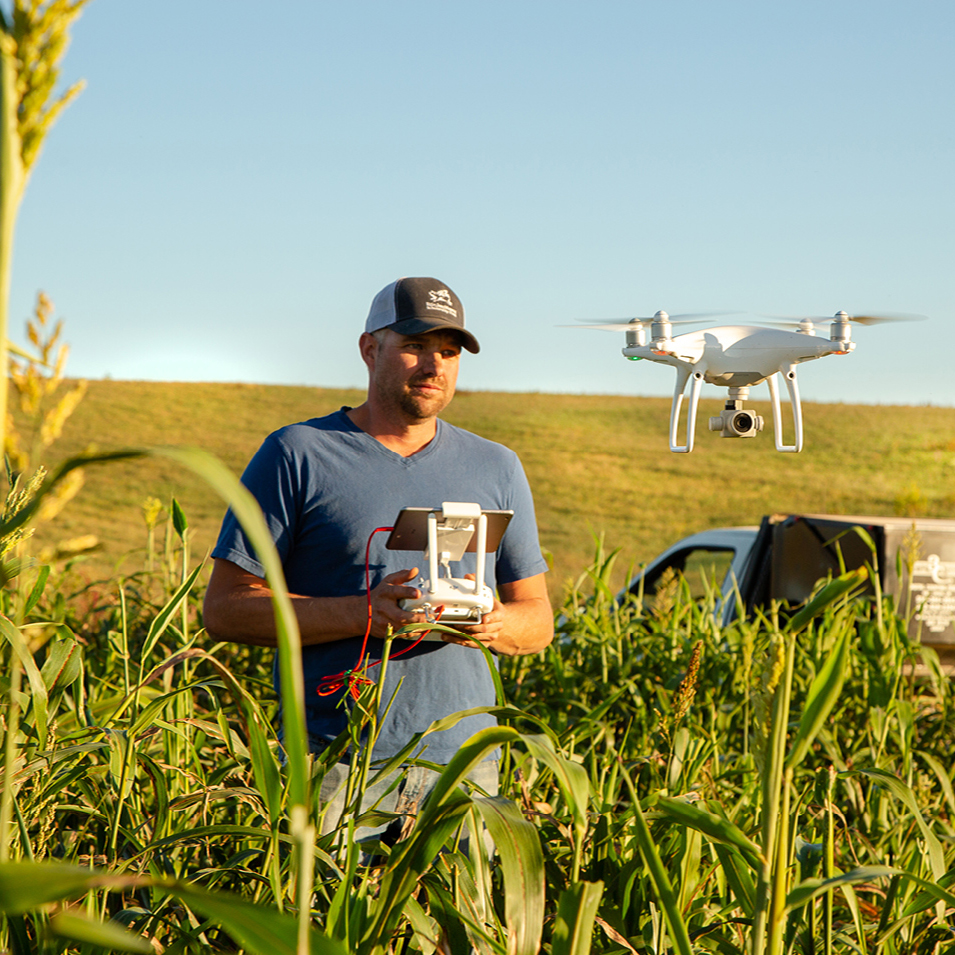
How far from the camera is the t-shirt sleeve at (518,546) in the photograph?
8.25 ft

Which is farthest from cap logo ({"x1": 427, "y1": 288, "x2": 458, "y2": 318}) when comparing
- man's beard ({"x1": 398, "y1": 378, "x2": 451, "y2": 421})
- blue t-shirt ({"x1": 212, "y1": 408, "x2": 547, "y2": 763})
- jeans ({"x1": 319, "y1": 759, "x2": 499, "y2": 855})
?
jeans ({"x1": 319, "y1": 759, "x2": 499, "y2": 855})

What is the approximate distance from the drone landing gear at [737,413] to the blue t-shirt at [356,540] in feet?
3.28

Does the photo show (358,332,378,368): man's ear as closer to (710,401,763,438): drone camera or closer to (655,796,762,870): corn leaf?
(710,401,763,438): drone camera

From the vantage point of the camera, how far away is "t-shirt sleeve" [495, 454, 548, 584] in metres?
2.52

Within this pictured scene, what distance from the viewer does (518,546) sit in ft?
8.25

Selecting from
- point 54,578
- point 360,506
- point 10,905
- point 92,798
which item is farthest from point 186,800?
point 54,578

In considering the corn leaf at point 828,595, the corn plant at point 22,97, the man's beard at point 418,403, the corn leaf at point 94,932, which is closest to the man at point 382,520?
the man's beard at point 418,403

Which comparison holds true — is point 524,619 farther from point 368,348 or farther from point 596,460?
point 596,460

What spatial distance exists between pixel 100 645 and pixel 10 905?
3838 millimetres

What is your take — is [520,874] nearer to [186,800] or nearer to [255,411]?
[186,800]

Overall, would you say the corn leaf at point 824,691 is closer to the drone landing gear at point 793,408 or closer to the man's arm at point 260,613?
the drone landing gear at point 793,408

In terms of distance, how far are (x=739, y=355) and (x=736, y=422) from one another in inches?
3.5

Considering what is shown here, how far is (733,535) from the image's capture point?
707cm

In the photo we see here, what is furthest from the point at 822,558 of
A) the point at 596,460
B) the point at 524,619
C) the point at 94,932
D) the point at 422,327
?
the point at 596,460
